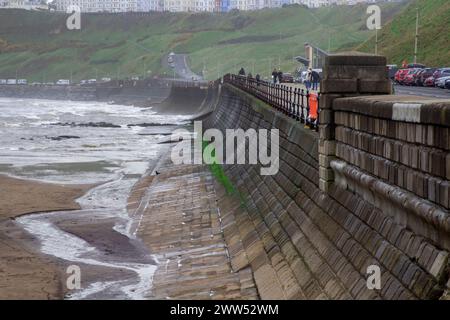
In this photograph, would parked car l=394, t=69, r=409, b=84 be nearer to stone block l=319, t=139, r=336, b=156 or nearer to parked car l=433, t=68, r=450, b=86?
parked car l=433, t=68, r=450, b=86

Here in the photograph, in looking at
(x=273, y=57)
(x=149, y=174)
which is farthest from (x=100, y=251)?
(x=273, y=57)

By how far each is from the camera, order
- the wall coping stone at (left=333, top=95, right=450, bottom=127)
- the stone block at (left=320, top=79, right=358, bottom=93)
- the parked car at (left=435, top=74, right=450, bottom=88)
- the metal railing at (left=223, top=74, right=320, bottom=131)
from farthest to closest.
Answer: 1. the parked car at (left=435, top=74, right=450, bottom=88)
2. the metal railing at (left=223, top=74, right=320, bottom=131)
3. the stone block at (left=320, top=79, right=358, bottom=93)
4. the wall coping stone at (left=333, top=95, right=450, bottom=127)

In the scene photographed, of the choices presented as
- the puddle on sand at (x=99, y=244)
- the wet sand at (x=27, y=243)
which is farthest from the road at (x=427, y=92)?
the wet sand at (x=27, y=243)

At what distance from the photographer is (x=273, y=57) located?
192750 mm

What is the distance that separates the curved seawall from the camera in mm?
11320

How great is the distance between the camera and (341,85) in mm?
17297

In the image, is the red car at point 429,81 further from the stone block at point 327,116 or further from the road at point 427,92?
the stone block at point 327,116

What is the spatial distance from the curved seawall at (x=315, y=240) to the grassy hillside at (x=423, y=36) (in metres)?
59.6

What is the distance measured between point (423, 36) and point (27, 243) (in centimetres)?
7393

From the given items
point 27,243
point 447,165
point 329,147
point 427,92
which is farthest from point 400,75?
point 447,165

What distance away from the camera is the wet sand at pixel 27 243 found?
19.5 metres

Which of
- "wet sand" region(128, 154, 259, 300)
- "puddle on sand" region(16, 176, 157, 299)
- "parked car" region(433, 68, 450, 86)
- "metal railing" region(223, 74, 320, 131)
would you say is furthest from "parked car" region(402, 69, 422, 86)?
"puddle on sand" region(16, 176, 157, 299)

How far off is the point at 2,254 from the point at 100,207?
9859mm

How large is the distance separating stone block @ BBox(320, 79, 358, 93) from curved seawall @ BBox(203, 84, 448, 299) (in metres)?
1.89
